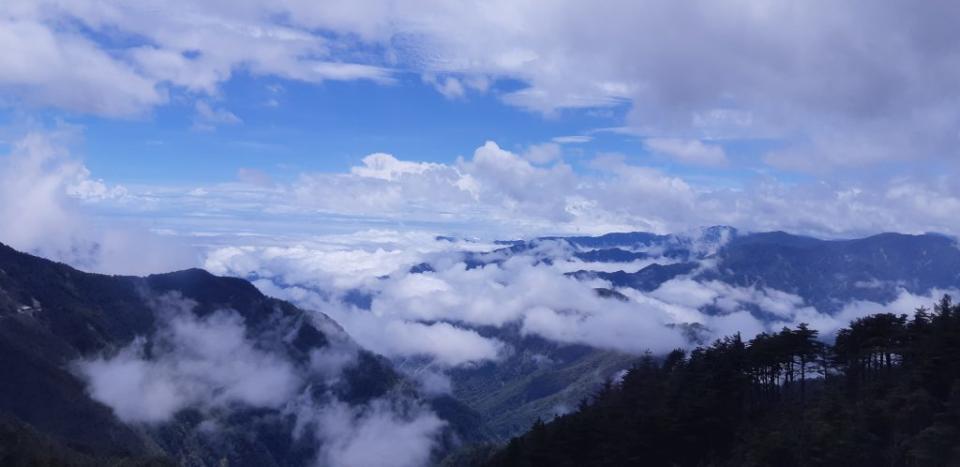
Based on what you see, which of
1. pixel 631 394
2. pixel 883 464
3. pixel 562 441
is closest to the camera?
pixel 883 464

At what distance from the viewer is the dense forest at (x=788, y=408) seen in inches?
2368

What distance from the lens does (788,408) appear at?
78.8m

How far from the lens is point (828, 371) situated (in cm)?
9169

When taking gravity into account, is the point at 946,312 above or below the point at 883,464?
above

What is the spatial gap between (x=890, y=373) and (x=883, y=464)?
899 inches

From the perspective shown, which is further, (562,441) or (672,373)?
(672,373)

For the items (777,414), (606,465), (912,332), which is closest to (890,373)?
(912,332)

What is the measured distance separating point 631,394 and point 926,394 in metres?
40.2

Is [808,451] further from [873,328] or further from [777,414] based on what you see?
[873,328]

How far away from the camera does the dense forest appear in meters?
60.2

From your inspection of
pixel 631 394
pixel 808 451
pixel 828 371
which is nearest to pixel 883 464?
pixel 808 451

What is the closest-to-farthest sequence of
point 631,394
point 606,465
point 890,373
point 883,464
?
point 883,464 < point 890,373 < point 606,465 < point 631,394

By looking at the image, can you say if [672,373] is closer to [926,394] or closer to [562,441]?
[562,441]

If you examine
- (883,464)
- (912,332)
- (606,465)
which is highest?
(912,332)
